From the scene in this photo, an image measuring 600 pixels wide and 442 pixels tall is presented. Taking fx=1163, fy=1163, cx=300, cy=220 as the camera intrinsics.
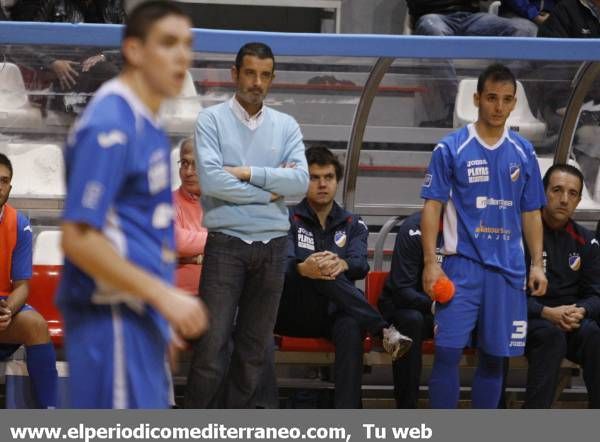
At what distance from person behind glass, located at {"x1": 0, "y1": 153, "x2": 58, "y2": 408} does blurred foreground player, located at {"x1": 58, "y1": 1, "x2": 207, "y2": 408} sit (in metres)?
2.92

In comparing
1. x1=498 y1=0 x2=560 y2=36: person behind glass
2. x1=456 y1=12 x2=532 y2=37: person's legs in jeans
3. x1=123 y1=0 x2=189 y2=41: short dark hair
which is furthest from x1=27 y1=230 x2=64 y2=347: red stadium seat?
x1=498 y1=0 x2=560 y2=36: person behind glass

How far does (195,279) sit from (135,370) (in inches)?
130

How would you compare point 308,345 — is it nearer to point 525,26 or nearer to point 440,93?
point 440,93

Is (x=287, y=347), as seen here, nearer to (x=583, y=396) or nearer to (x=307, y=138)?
(x=307, y=138)

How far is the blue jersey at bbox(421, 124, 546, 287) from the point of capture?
5895 millimetres

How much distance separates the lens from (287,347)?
6.81 m

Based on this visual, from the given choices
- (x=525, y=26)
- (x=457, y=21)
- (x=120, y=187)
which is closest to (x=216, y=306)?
(x=120, y=187)

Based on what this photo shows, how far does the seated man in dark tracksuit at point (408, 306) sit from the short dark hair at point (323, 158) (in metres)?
0.50

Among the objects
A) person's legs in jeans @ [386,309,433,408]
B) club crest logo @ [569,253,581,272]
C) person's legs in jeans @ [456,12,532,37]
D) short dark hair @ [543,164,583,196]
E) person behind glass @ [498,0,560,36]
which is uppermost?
person behind glass @ [498,0,560,36]

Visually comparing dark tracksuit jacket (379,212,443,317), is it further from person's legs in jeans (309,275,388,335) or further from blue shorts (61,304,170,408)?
blue shorts (61,304,170,408)

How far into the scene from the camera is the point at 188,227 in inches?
264

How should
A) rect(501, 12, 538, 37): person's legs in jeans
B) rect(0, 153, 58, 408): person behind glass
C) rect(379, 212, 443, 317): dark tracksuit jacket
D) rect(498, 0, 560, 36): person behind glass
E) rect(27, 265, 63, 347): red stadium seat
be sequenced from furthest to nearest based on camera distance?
rect(498, 0, 560, 36): person behind glass, rect(501, 12, 538, 37): person's legs in jeans, rect(27, 265, 63, 347): red stadium seat, rect(379, 212, 443, 317): dark tracksuit jacket, rect(0, 153, 58, 408): person behind glass

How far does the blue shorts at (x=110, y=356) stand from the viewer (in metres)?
3.31

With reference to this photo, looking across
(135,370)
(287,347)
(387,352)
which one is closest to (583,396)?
(387,352)
